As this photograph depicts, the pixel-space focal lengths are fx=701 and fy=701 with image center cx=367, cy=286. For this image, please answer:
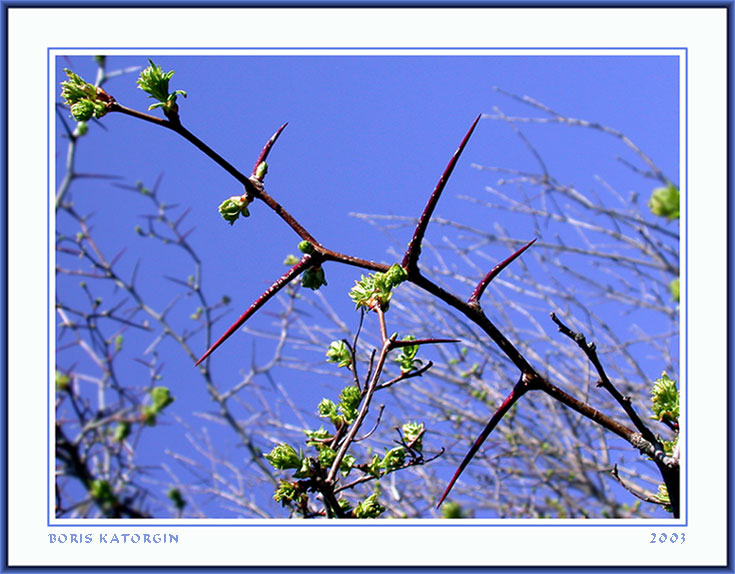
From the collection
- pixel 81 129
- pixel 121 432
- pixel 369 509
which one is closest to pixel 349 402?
pixel 369 509

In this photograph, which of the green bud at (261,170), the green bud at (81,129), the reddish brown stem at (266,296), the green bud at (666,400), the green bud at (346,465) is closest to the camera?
the reddish brown stem at (266,296)

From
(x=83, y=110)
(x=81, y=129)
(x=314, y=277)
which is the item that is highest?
(x=81, y=129)

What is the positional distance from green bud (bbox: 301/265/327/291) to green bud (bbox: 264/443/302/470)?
0.33m

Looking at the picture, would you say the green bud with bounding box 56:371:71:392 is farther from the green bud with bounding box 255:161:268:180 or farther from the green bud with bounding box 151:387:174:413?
the green bud with bounding box 255:161:268:180

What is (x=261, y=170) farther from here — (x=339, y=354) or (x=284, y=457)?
(x=284, y=457)

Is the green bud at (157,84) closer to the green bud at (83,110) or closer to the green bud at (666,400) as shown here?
the green bud at (83,110)

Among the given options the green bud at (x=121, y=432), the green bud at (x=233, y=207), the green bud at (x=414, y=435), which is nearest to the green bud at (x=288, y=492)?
the green bud at (x=414, y=435)

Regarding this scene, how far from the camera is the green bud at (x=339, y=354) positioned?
5.20 feet

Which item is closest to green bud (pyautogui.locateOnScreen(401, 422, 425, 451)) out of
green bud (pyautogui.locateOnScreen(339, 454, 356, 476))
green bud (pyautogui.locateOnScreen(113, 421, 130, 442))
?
green bud (pyautogui.locateOnScreen(339, 454, 356, 476))

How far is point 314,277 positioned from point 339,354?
294mm

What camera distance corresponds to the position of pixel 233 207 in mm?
1372

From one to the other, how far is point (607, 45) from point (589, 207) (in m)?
2.86

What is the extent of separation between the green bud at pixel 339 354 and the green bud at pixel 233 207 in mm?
383

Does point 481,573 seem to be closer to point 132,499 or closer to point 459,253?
point 132,499
